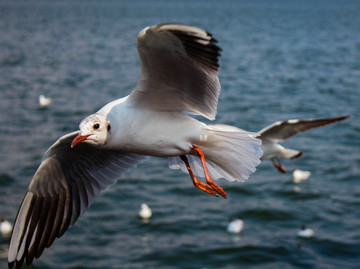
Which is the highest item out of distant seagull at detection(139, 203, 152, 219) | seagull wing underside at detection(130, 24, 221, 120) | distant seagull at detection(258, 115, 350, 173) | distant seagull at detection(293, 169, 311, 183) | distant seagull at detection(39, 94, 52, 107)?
distant seagull at detection(39, 94, 52, 107)

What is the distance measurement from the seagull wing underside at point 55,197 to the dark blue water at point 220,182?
18.5 ft

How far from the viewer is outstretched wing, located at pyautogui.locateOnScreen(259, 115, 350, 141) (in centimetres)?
877

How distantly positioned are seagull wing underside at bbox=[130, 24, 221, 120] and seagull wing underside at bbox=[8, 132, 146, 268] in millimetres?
1153

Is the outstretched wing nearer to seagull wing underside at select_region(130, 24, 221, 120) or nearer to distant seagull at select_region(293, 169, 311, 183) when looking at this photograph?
seagull wing underside at select_region(130, 24, 221, 120)

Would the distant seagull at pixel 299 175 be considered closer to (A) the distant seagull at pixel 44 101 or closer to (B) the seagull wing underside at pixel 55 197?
(B) the seagull wing underside at pixel 55 197

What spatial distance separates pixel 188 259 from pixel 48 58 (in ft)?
86.0

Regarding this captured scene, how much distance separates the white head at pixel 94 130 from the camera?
439cm

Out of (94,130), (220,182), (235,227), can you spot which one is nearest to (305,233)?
(235,227)

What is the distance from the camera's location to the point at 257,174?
1538 centimetres

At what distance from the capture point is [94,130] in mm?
4438

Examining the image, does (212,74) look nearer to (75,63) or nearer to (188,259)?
(188,259)

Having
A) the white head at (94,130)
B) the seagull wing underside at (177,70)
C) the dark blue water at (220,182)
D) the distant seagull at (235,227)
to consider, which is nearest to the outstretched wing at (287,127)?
the dark blue water at (220,182)

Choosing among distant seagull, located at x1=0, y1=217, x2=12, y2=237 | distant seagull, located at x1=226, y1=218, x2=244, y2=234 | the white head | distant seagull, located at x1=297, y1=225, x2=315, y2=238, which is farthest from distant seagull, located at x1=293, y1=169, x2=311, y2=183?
the white head

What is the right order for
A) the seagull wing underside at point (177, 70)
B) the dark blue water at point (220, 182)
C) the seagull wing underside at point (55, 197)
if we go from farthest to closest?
the dark blue water at point (220, 182), the seagull wing underside at point (55, 197), the seagull wing underside at point (177, 70)
